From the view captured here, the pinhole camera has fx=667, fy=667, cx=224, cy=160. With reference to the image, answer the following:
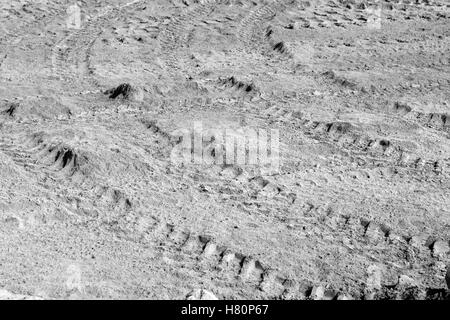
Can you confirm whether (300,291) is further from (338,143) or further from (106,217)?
(338,143)

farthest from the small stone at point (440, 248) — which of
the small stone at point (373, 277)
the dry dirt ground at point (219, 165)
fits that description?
the small stone at point (373, 277)

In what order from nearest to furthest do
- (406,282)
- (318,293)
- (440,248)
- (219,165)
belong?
1. (318,293)
2. (406,282)
3. (440,248)
4. (219,165)

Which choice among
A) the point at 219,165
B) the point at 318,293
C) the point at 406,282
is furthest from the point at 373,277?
the point at 219,165

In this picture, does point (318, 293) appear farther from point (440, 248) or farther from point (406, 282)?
point (440, 248)

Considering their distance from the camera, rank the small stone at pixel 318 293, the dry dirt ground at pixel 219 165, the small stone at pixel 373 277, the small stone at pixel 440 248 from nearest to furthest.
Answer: the small stone at pixel 318 293 → the small stone at pixel 373 277 → the dry dirt ground at pixel 219 165 → the small stone at pixel 440 248

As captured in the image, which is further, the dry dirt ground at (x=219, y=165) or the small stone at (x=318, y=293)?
the dry dirt ground at (x=219, y=165)

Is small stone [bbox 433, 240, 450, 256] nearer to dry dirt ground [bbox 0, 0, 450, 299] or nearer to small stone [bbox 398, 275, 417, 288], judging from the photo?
dry dirt ground [bbox 0, 0, 450, 299]

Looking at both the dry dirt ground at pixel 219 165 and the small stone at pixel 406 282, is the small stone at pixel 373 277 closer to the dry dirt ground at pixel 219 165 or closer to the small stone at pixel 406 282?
the dry dirt ground at pixel 219 165
